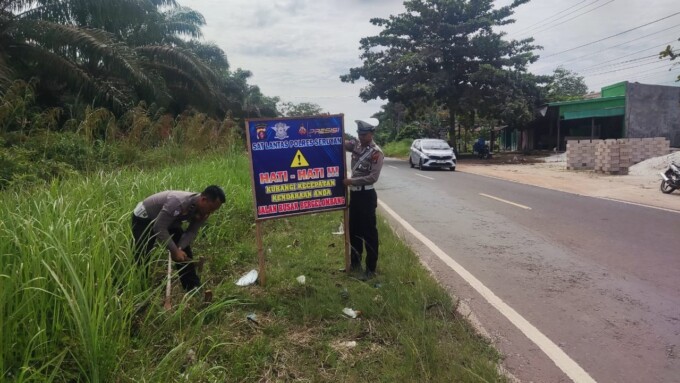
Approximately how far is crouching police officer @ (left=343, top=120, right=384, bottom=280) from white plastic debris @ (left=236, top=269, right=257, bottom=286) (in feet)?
3.57

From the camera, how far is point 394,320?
12.3ft

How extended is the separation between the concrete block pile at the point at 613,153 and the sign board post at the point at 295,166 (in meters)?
17.0

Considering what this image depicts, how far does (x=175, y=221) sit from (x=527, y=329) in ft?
9.94

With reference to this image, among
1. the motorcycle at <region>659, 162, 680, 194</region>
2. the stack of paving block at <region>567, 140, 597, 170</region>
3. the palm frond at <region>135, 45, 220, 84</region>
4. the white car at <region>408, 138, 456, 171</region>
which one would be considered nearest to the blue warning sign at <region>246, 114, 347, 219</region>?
the motorcycle at <region>659, 162, 680, 194</region>

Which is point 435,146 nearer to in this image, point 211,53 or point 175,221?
point 211,53

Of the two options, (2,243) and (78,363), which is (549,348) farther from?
(2,243)

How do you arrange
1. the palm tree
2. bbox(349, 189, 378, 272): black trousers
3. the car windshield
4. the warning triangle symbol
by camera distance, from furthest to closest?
the car windshield < the palm tree < bbox(349, 189, 378, 272): black trousers < the warning triangle symbol

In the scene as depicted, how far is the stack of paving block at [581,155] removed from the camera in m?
20.2

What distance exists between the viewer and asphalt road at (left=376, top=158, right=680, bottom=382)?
336cm

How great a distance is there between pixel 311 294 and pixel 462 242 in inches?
133

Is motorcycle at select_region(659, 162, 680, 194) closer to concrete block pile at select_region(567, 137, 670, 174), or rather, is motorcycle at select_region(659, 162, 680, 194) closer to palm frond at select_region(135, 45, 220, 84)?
concrete block pile at select_region(567, 137, 670, 174)

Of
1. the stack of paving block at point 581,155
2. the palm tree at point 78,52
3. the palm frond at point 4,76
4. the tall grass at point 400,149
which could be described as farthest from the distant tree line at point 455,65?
the palm frond at point 4,76

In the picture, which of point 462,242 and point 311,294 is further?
point 462,242

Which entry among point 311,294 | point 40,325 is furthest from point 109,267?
point 311,294
